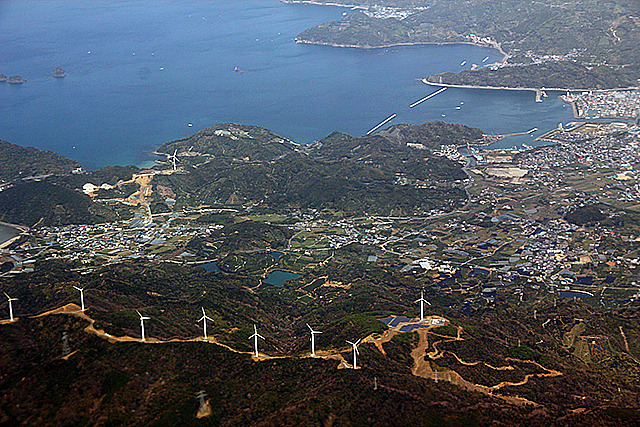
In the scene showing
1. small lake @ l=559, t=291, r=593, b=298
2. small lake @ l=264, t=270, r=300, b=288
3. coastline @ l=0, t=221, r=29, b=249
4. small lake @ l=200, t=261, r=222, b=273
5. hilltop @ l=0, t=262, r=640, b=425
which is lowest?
small lake @ l=264, t=270, r=300, b=288

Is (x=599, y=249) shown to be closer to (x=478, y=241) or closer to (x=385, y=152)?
(x=478, y=241)

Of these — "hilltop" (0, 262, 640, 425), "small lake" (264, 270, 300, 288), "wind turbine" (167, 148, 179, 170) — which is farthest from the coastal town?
"hilltop" (0, 262, 640, 425)

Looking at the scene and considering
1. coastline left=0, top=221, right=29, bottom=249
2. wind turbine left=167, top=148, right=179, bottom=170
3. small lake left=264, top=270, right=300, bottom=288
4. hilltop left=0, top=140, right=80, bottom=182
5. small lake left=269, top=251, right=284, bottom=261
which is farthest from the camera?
wind turbine left=167, top=148, right=179, bottom=170

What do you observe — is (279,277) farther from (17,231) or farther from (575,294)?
(17,231)

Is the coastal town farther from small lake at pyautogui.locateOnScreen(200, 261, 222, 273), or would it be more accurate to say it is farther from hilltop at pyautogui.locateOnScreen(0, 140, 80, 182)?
hilltop at pyautogui.locateOnScreen(0, 140, 80, 182)

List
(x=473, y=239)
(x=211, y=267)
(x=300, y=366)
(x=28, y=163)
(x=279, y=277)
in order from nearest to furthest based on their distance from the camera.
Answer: (x=300, y=366) → (x=279, y=277) → (x=211, y=267) → (x=473, y=239) → (x=28, y=163)

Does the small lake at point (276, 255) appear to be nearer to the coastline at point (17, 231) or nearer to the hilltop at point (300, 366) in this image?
the hilltop at point (300, 366)

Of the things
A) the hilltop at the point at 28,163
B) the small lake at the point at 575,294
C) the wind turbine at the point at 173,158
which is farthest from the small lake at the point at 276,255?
the hilltop at the point at 28,163

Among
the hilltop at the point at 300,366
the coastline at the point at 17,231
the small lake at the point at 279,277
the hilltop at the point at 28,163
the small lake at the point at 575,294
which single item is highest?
the hilltop at the point at 300,366

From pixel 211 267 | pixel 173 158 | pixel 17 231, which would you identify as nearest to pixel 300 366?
pixel 211 267
